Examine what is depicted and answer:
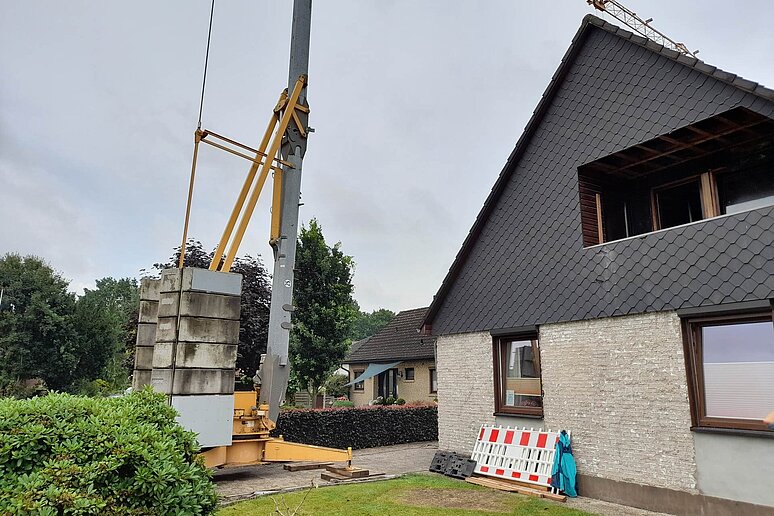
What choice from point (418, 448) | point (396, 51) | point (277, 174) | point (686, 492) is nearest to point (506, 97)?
point (396, 51)

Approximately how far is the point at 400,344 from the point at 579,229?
1618cm

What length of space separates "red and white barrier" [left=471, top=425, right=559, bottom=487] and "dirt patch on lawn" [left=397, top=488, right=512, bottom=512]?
0.69 meters

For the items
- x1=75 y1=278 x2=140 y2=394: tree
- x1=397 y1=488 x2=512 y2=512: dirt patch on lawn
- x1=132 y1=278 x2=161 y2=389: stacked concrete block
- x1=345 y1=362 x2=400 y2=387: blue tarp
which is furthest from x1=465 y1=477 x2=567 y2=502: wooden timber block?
x1=75 y1=278 x2=140 y2=394: tree

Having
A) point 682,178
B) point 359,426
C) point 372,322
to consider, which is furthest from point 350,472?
point 372,322

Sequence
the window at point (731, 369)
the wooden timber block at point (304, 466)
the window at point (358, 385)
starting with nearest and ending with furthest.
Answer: the window at point (731, 369), the wooden timber block at point (304, 466), the window at point (358, 385)

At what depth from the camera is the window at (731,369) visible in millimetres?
7109

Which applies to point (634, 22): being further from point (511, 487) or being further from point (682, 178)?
point (511, 487)

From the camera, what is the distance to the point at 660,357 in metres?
8.11

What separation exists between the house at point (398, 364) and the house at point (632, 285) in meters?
10.3

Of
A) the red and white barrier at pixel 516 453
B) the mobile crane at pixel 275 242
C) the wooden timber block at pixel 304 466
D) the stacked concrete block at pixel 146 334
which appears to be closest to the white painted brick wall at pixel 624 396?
the red and white barrier at pixel 516 453

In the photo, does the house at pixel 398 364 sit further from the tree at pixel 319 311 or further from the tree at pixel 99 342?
the tree at pixel 99 342

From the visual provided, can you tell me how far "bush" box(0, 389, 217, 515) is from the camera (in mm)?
3043

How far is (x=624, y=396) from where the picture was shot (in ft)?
28.0

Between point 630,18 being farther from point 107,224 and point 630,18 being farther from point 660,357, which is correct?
point 107,224
